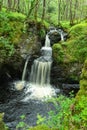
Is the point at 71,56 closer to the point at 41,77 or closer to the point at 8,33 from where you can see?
the point at 41,77

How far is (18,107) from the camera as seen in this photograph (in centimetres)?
1431

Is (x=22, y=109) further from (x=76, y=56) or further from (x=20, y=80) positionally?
(x=76, y=56)

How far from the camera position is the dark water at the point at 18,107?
1267cm

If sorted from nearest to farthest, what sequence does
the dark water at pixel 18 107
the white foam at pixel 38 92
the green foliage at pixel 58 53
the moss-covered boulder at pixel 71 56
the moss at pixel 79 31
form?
the dark water at pixel 18 107 < the white foam at pixel 38 92 < the moss-covered boulder at pixel 71 56 < the green foliage at pixel 58 53 < the moss at pixel 79 31

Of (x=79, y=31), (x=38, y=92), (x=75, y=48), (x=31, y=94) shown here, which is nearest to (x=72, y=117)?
(x=31, y=94)

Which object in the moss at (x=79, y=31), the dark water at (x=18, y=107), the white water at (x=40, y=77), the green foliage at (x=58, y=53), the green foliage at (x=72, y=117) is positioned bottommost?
the dark water at (x=18, y=107)

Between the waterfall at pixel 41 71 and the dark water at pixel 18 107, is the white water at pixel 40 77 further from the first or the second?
the dark water at pixel 18 107

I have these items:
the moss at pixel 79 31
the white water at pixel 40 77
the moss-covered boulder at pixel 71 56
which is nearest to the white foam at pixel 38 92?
the white water at pixel 40 77

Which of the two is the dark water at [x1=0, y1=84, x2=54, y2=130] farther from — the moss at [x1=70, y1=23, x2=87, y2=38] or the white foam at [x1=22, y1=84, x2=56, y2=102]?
the moss at [x1=70, y1=23, x2=87, y2=38]

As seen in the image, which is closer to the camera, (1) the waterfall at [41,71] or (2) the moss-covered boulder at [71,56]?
(2) the moss-covered boulder at [71,56]

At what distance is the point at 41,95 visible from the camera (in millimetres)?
16281

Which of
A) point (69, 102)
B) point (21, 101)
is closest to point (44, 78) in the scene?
point (21, 101)

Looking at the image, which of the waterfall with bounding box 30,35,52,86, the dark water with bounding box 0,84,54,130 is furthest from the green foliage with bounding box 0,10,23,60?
the dark water with bounding box 0,84,54,130

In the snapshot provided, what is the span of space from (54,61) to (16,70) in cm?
325
